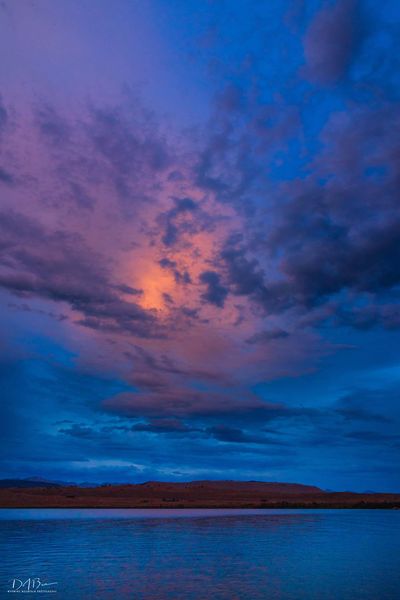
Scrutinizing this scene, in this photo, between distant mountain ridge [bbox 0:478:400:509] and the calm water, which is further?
distant mountain ridge [bbox 0:478:400:509]

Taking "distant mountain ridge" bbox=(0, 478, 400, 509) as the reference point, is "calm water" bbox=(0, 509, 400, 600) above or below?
below

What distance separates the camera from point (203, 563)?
33031mm

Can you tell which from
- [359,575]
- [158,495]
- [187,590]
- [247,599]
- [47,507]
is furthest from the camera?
[158,495]

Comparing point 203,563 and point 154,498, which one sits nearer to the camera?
point 203,563

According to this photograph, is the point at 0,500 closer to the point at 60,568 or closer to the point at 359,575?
the point at 60,568

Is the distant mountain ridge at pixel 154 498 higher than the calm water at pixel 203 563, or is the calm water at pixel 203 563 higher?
the distant mountain ridge at pixel 154 498

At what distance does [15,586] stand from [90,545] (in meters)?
17.5

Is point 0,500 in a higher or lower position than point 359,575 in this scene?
higher

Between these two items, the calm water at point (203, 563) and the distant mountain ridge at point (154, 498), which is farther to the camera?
the distant mountain ridge at point (154, 498)

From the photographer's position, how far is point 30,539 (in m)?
46.1

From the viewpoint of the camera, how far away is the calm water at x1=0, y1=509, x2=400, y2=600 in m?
24.8

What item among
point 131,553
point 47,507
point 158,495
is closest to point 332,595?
point 131,553

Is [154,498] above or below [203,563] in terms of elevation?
above

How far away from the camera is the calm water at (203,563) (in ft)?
81.4
